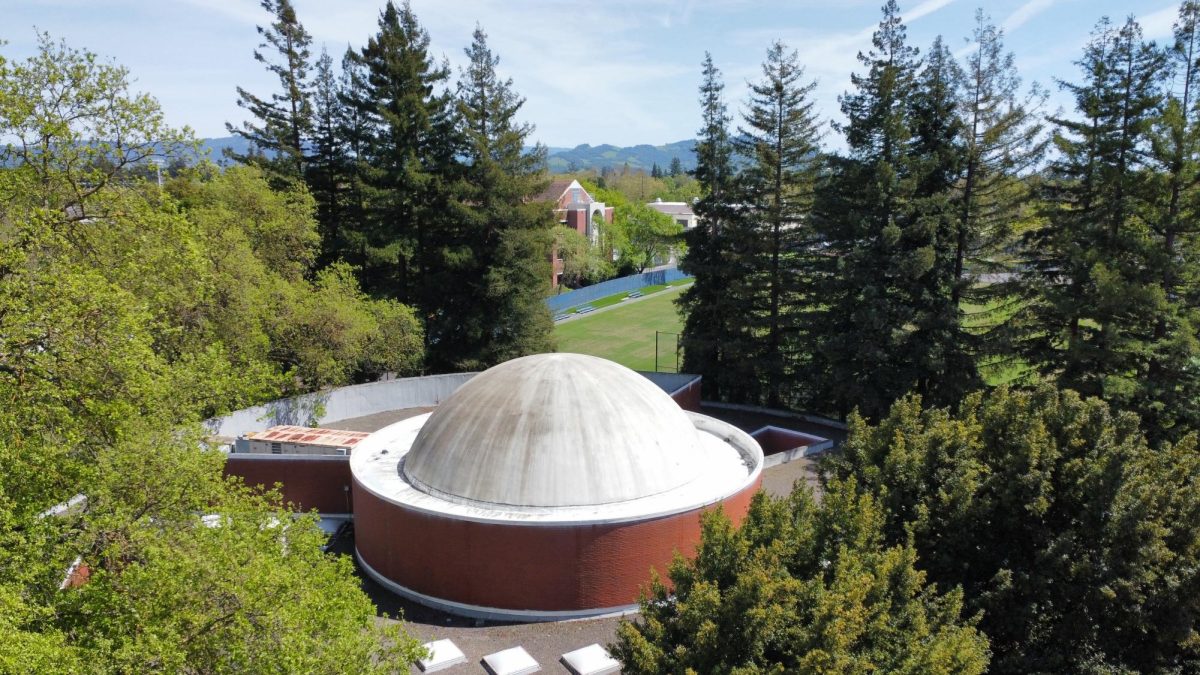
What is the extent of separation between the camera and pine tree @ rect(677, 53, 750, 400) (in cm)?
3959

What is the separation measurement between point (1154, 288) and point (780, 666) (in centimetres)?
2456

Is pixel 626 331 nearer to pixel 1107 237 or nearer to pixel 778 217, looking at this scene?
pixel 778 217

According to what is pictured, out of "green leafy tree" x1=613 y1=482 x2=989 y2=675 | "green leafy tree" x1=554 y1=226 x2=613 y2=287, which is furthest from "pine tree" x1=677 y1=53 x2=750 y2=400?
"green leafy tree" x1=554 y1=226 x2=613 y2=287

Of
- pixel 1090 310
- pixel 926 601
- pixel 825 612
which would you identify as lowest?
pixel 926 601

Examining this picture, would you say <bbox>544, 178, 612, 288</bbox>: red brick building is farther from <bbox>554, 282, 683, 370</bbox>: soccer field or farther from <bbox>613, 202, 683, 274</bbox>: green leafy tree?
<bbox>554, 282, 683, 370</bbox>: soccer field

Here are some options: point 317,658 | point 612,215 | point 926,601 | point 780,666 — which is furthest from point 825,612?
point 612,215

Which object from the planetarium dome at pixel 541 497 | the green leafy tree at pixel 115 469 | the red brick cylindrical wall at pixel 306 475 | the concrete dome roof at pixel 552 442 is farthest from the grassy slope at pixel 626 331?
the green leafy tree at pixel 115 469

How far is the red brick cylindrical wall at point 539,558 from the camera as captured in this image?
19266 mm

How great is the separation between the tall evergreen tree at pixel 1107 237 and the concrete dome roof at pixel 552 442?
673 inches

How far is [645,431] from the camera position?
2173cm

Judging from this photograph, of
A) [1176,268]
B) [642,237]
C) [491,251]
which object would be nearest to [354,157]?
[491,251]

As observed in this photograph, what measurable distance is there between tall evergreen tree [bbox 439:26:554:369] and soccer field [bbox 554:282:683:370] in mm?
11567

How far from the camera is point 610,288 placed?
8538 cm

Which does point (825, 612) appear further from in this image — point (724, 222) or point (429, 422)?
point (724, 222)
